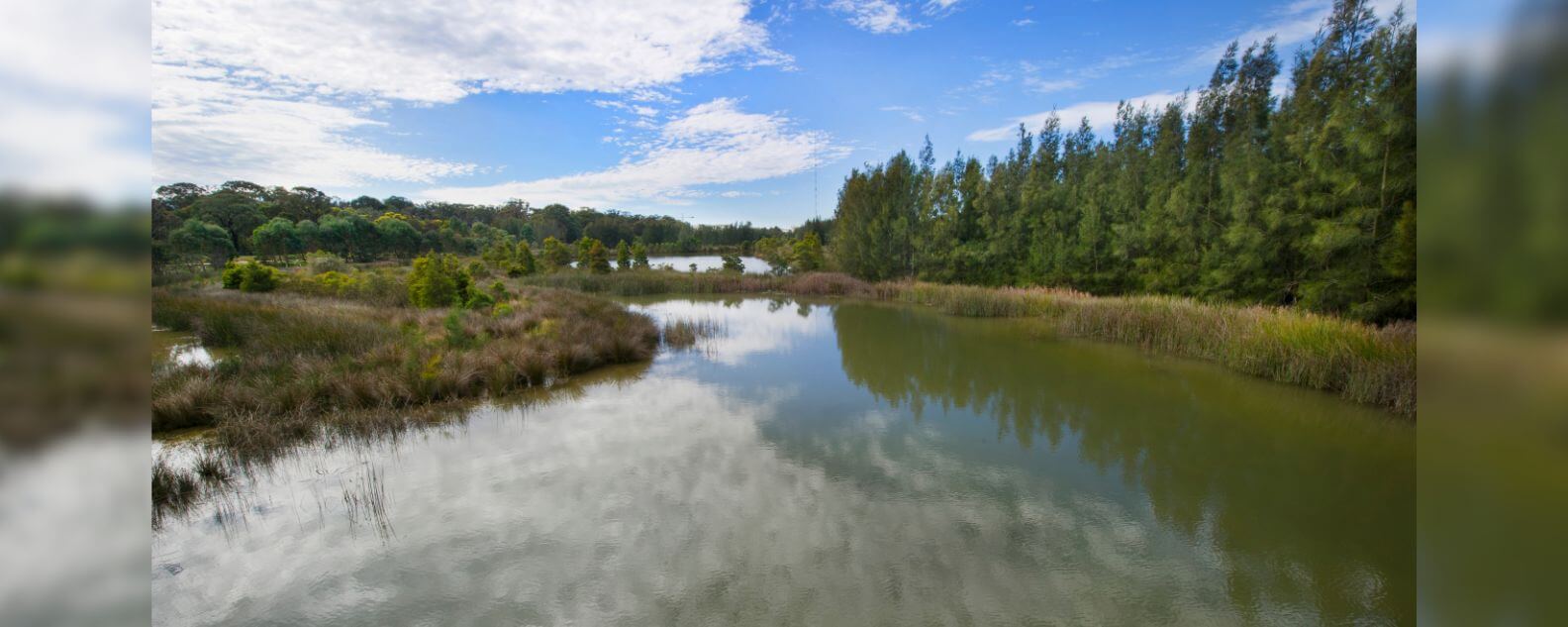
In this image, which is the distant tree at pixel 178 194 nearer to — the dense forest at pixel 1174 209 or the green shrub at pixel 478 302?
the dense forest at pixel 1174 209

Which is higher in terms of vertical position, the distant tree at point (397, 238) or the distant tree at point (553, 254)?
the distant tree at point (397, 238)

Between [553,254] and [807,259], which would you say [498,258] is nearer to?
[553,254]

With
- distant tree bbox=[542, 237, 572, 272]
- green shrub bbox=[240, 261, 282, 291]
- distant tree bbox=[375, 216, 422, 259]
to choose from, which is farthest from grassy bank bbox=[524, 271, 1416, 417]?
distant tree bbox=[375, 216, 422, 259]

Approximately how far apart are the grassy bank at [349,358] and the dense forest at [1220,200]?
40.9 feet

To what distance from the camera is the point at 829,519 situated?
4.27 m

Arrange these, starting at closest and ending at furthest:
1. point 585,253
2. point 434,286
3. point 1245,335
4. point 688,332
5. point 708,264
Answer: point 1245,335 → point 688,332 → point 434,286 → point 585,253 → point 708,264

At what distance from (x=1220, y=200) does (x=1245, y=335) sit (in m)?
7.03

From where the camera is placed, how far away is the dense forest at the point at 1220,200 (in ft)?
31.1

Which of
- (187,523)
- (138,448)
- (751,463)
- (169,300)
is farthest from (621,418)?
(169,300)

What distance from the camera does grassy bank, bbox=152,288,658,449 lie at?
6.09 metres

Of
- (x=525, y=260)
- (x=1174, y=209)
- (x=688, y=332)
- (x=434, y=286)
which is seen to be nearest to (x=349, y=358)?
(x=434, y=286)

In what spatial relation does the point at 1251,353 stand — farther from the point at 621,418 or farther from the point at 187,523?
the point at 187,523

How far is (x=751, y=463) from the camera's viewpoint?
5.37 m

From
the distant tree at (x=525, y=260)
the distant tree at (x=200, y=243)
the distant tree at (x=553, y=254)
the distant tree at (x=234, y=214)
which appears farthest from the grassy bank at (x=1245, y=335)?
the distant tree at (x=234, y=214)
